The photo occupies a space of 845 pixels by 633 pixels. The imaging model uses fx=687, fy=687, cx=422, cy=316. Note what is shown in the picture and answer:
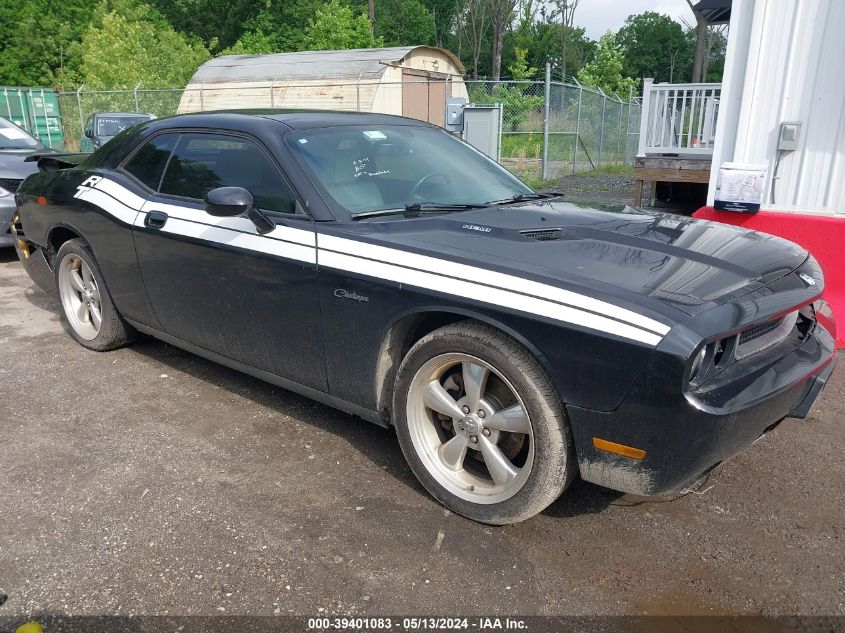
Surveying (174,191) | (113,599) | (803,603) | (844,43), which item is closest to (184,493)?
(113,599)

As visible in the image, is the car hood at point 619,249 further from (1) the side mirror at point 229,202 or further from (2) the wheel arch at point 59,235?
(2) the wheel arch at point 59,235

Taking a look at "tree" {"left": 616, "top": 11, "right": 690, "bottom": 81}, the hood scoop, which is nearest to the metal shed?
the hood scoop

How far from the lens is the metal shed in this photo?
70.5 feet

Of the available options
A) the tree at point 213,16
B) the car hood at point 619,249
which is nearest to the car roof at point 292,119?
the car hood at point 619,249

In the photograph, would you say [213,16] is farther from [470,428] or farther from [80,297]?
[470,428]

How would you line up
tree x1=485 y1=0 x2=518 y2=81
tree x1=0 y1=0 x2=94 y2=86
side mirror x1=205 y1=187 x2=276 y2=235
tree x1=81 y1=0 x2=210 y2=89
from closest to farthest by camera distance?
side mirror x1=205 y1=187 x2=276 y2=235 → tree x1=81 y1=0 x2=210 y2=89 → tree x1=0 y1=0 x2=94 y2=86 → tree x1=485 y1=0 x2=518 y2=81

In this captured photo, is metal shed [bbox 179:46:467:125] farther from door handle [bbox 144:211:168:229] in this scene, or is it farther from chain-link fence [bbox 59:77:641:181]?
door handle [bbox 144:211:168:229]

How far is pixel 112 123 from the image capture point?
14641mm

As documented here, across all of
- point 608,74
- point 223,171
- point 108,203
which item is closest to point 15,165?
point 108,203

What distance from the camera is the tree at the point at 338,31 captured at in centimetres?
3375

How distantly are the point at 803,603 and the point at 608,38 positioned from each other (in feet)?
137

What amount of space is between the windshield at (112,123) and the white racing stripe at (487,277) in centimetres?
1335

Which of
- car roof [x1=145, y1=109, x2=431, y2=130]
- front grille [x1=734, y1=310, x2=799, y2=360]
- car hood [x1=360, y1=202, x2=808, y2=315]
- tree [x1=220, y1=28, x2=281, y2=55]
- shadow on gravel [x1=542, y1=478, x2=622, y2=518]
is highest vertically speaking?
tree [x1=220, y1=28, x2=281, y2=55]

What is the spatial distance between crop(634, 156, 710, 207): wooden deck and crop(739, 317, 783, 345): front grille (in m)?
6.88
